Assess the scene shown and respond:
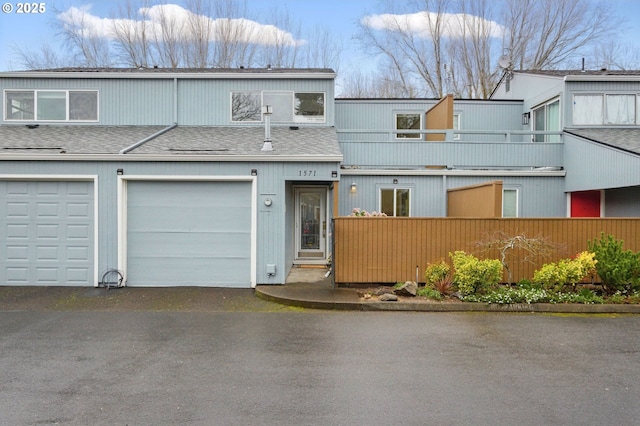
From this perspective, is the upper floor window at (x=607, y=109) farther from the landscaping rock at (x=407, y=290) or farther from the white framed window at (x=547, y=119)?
the landscaping rock at (x=407, y=290)

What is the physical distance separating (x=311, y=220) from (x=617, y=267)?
7.58 meters

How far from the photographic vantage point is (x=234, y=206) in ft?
35.2

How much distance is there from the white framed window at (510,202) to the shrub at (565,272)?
522 centimetres

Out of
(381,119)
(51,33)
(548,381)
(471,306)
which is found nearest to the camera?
(548,381)

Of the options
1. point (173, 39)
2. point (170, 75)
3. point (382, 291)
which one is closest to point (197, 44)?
point (173, 39)

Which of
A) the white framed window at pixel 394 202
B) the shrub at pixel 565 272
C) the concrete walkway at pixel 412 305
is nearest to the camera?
the concrete walkway at pixel 412 305

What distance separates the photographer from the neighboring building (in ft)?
34.7

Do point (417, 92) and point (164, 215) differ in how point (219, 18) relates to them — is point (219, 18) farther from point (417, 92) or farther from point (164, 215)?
point (164, 215)

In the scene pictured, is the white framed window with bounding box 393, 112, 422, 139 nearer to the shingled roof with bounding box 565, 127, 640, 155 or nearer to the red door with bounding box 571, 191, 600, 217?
→ the shingled roof with bounding box 565, 127, 640, 155

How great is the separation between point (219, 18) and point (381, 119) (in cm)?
1621

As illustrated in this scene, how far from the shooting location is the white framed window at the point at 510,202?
1468cm

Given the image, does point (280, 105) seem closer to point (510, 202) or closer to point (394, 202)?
point (394, 202)

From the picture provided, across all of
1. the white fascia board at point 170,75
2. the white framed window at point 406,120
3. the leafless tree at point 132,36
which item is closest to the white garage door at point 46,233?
the white fascia board at point 170,75

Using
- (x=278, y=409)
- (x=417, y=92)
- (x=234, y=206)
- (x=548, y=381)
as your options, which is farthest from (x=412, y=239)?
(x=417, y=92)
